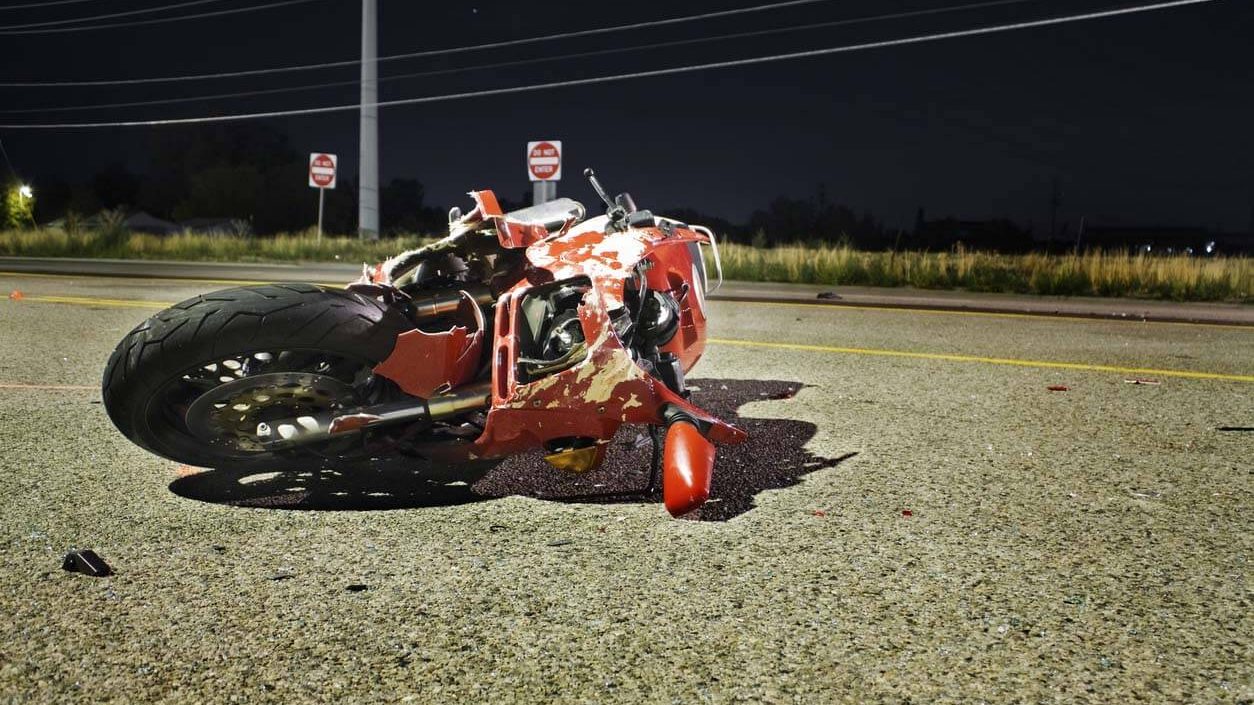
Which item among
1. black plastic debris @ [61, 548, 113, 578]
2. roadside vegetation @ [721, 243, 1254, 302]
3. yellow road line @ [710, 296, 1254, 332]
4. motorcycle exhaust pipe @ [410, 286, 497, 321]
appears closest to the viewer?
black plastic debris @ [61, 548, 113, 578]

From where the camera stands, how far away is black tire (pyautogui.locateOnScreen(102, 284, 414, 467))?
3281 millimetres

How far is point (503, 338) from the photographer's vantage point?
11.6ft

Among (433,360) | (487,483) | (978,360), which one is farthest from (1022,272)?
(433,360)

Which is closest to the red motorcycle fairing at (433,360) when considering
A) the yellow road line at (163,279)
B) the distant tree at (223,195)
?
the yellow road line at (163,279)

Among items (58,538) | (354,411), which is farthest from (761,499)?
(58,538)

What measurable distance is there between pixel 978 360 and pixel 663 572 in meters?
5.61

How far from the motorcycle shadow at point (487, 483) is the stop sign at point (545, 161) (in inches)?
654

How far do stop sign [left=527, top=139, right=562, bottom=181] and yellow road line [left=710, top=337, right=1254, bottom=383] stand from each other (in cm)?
1222

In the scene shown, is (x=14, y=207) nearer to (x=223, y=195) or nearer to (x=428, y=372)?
(x=223, y=195)

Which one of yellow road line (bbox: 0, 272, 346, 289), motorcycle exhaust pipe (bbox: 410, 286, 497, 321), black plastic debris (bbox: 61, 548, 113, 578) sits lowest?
black plastic debris (bbox: 61, 548, 113, 578)

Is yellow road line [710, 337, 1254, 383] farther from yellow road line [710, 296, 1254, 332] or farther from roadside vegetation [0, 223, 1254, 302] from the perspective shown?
roadside vegetation [0, 223, 1254, 302]

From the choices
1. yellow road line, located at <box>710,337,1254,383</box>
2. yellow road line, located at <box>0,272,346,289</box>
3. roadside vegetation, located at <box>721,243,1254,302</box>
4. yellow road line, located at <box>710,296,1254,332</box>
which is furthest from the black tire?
roadside vegetation, located at <box>721,243,1254,302</box>

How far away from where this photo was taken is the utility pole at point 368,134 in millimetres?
31109

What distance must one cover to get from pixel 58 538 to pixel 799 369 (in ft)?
17.1
